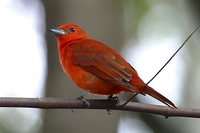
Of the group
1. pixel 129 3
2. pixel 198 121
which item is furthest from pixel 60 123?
pixel 129 3

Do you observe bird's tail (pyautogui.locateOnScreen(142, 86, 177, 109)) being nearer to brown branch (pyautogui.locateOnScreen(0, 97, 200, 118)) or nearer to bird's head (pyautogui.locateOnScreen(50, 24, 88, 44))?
brown branch (pyautogui.locateOnScreen(0, 97, 200, 118))

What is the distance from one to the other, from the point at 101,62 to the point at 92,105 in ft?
2.06

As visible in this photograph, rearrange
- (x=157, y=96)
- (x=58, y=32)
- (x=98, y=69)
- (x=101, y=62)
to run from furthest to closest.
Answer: (x=58, y=32), (x=101, y=62), (x=98, y=69), (x=157, y=96)

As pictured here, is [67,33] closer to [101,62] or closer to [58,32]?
[58,32]

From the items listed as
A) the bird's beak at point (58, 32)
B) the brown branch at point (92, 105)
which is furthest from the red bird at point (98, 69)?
the brown branch at point (92, 105)

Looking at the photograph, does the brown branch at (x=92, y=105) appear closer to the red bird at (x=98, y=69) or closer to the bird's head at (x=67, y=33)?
the red bird at (x=98, y=69)

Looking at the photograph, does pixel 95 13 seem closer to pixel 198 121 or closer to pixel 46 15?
pixel 46 15

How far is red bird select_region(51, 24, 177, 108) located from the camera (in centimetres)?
354

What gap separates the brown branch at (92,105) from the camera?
2.88m

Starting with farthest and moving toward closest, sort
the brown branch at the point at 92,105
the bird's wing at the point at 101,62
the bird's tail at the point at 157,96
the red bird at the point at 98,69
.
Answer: the bird's wing at the point at 101,62
the red bird at the point at 98,69
the bird's tail at the point at 157,96
the brown branch at the point at 92,105

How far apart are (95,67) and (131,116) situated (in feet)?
9.15

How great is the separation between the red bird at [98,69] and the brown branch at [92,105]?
0.11m

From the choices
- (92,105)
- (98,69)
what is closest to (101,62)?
(98,69)

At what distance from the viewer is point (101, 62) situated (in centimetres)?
398
